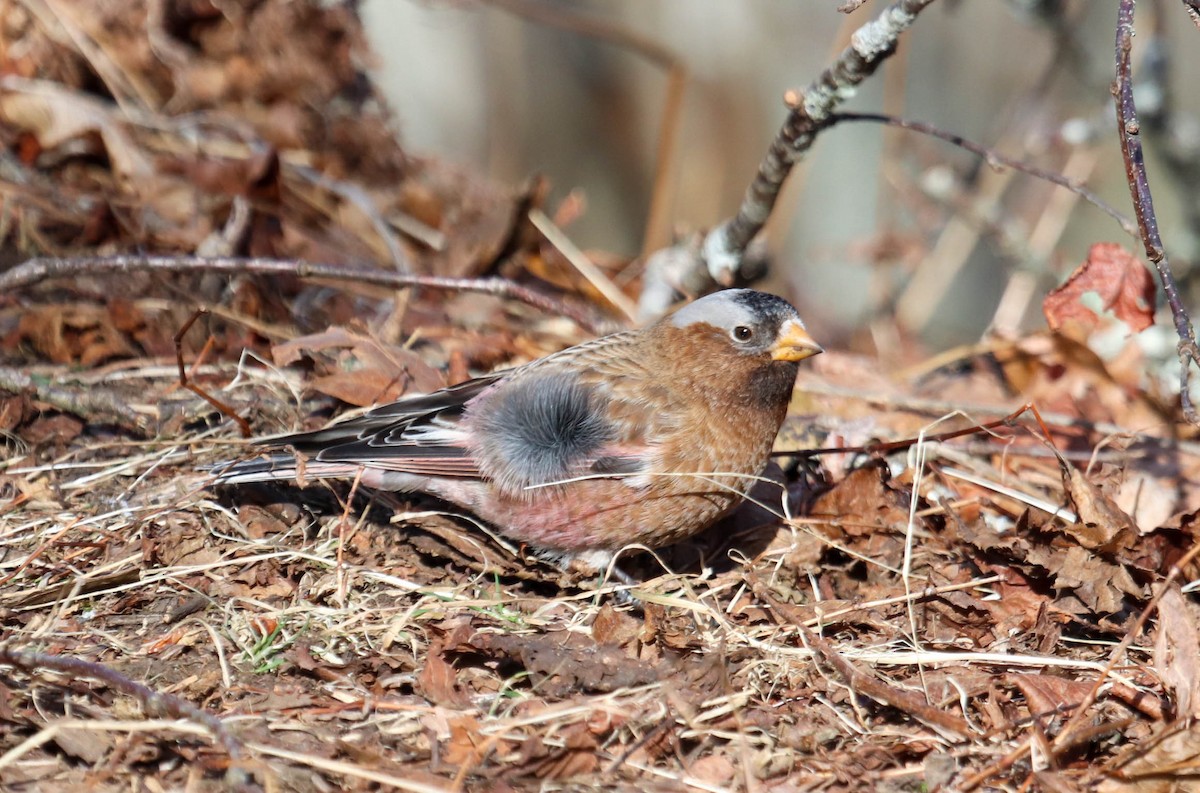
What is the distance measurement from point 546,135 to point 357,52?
3.63 metres

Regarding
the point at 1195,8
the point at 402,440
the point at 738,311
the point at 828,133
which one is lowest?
the point at 402,440

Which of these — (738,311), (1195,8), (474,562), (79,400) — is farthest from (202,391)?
(1195,8)

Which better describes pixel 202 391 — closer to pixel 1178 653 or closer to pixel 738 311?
pixel 738 311

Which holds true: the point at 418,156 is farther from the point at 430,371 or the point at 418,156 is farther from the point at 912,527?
the point at 912,527

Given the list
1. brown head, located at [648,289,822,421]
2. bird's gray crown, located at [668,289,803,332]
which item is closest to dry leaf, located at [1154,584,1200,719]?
brown head, located at [648,289,822,421]

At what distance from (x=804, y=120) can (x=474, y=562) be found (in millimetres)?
2019

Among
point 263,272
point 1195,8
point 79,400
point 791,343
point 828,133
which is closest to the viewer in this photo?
point 1195,8

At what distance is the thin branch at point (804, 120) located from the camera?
3.71 meters

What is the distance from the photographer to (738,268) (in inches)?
193

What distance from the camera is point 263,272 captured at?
438 cm

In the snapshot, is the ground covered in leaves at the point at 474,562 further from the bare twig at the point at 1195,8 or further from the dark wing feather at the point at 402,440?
the bare twig at the point at 1195,8

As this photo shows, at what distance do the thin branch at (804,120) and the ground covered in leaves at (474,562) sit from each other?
2.47 ft

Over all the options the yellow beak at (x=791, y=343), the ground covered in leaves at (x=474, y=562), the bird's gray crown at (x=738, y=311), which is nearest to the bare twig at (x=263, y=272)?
the ground covered in leaves at (x=474, y=562)

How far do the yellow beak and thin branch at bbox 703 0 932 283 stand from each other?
0.70 m
